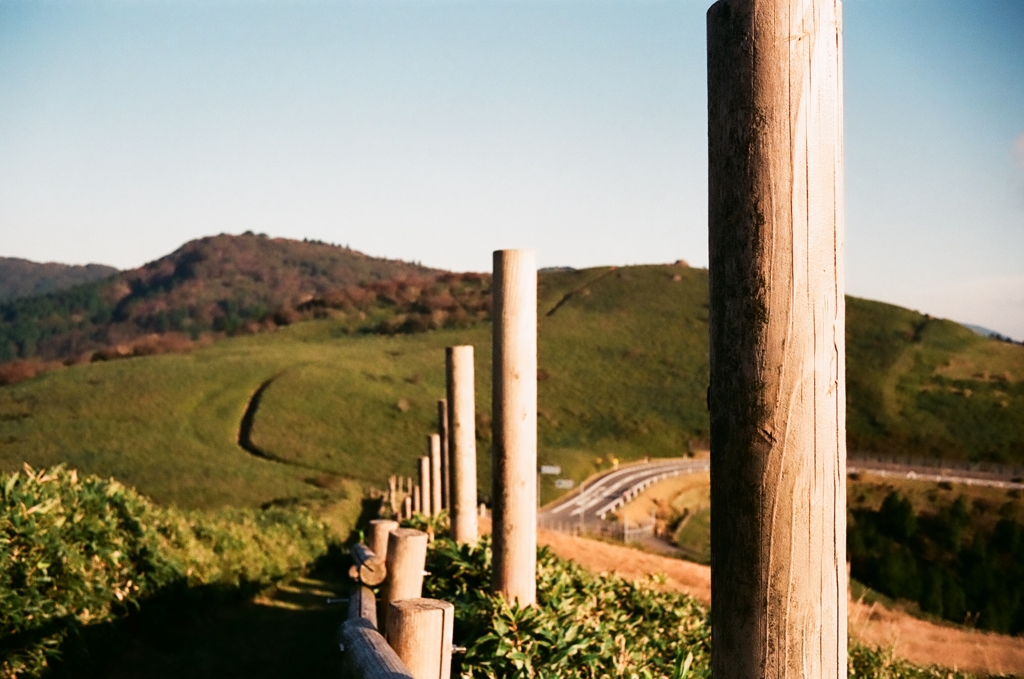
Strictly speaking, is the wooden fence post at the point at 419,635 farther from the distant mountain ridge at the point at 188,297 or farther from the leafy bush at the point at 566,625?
the distant mountain ridge at the point at 188,297

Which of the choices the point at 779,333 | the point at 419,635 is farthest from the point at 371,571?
the point at 779,333

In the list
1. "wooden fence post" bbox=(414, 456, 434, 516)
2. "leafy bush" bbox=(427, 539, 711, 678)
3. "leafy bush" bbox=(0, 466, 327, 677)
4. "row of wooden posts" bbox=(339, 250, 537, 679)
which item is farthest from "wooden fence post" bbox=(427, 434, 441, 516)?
"row of wooden posts" bbox=(339, 250, 537, 679)

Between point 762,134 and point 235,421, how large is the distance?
48.0 metres

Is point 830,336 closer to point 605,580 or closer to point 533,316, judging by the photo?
point 533,316

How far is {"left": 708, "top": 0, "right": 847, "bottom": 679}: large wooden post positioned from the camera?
1.84 metres

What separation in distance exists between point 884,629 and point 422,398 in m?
44.5

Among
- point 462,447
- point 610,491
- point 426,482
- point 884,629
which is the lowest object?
point 610,491

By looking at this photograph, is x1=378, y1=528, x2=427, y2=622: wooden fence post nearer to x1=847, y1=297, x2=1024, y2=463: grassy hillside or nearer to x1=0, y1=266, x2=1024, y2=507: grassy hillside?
x1=0, y1=266, x2=1024, y2=507: grassy hillside

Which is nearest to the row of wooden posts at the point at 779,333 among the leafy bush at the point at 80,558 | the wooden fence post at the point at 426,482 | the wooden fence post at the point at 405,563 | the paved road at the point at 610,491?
the wooden fence post at the point at 405,563

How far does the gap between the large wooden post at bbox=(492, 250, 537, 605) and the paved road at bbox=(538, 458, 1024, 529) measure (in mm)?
32387

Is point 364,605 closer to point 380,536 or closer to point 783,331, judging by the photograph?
point 380,536

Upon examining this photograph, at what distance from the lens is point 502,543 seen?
5551 millimetres

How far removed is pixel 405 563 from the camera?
5133 millimetres

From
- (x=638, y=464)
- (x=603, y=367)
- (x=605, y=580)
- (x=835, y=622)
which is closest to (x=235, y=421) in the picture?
(x=638, y=464)
